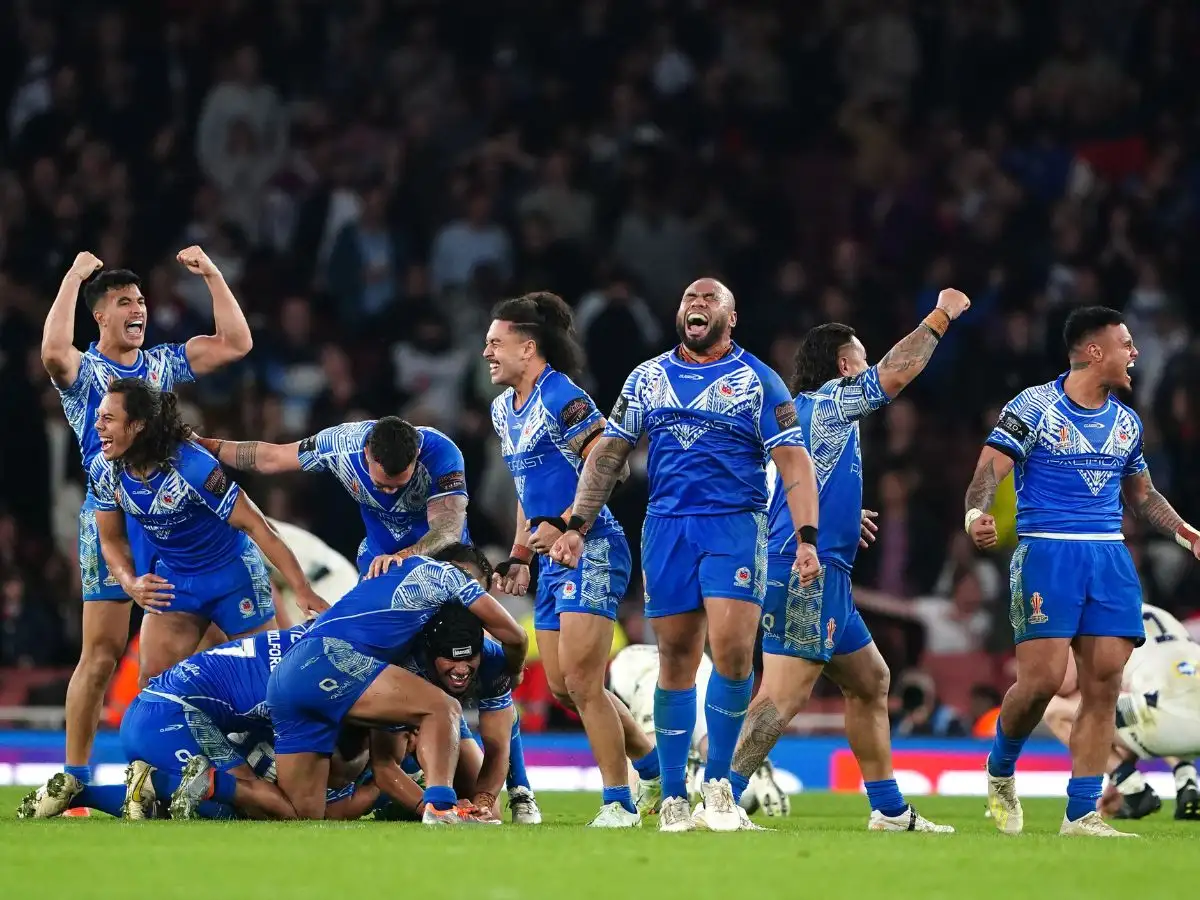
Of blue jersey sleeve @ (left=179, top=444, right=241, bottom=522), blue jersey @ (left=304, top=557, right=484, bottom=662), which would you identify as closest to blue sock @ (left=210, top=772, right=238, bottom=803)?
blue jersey @ (left=304, top=557, right=484, bottom=662)

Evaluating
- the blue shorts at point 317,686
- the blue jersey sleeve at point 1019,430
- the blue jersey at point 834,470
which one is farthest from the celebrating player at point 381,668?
the blue jersey sleeve at point 1019,430

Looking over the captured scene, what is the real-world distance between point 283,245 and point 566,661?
11096mm

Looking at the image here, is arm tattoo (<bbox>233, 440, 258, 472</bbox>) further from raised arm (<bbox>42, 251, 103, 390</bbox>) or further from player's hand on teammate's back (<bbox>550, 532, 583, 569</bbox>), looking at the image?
player's hand on teammate's back (<bbox>550, 532, 583, 569</bbox>)

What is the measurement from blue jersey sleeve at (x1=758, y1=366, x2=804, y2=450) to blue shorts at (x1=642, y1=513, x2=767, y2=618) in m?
0.37

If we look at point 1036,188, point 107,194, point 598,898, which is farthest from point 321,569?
point 1036,188

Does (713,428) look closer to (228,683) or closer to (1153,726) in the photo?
(228,683)

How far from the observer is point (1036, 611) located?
1009 cm

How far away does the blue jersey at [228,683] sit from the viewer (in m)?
10.7

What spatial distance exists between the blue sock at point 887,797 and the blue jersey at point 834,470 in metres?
1.10

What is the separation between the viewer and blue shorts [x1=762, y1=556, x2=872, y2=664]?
10.3 metres

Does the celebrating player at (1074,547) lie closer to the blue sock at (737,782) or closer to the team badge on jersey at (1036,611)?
the team badge on jersey at (1036,611)

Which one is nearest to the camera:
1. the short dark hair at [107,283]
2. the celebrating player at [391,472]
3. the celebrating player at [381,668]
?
the celebrating player at [381,668]

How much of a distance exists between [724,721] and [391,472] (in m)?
2.34

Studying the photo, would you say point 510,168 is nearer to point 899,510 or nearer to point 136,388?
point 899,510
